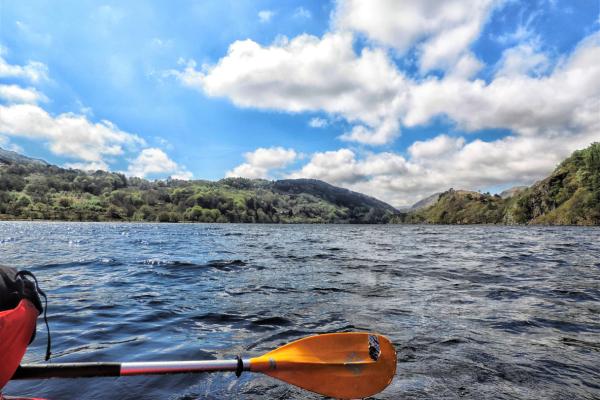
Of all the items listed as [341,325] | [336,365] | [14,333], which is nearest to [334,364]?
[336,365]

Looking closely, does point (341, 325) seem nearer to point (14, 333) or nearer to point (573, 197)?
point (14, 333)

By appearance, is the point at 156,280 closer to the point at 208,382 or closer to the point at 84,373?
the point at 208,382

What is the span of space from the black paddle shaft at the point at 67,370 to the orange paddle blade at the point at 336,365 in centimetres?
170

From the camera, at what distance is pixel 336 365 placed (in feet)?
17.2

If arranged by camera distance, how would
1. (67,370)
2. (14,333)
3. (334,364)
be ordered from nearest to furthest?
1. (14,333)
2. (67,370)
3. (334,364)

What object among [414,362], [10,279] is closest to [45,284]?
[10,279]

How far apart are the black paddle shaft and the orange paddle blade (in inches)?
67.0

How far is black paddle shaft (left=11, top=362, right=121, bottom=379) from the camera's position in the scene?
4.02m

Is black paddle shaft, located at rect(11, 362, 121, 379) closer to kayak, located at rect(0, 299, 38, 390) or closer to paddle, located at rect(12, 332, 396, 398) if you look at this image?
kayak, located at rect(0, 299, 38, 390)

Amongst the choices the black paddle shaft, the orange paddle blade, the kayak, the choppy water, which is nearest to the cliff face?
the choppy water

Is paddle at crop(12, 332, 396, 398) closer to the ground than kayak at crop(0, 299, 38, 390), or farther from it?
closer to the ground

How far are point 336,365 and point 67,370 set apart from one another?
3.36 m

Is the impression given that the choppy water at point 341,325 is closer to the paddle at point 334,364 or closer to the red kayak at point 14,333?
the paddle at point 334,364

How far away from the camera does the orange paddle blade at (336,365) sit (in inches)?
198
